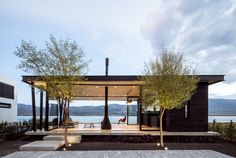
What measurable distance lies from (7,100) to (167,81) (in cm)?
2049

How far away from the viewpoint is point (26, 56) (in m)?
15.8

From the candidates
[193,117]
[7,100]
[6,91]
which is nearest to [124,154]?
[193,117]

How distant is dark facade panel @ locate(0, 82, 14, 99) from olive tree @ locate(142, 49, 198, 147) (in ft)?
57.5

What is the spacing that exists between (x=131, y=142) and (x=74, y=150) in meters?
3.71

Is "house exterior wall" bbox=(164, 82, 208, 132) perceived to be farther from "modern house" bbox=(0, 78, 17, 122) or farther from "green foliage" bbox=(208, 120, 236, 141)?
"modern house" bbox=(0, 78, 17, 122)

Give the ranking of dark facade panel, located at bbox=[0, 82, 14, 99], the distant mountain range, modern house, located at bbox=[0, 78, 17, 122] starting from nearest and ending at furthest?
1. dark facade panel, located at bbox=[0, 82, 14, 99]
2. modern house, located at bbox=[0, 78, 17, 122]
3. the distant mountain range

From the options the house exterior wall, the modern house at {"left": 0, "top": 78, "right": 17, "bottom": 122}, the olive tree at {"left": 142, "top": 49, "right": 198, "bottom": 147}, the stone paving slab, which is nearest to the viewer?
the stone paving slab

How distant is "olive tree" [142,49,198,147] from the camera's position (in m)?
14.5

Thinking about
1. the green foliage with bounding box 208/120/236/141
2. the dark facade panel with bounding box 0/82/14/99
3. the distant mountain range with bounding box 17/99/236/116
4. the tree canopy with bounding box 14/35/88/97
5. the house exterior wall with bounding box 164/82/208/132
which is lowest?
the distant mountain range with bounding box 17/99/236/116

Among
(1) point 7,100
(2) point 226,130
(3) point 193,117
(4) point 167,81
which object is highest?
(4) point 167,81

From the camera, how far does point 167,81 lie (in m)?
14.6

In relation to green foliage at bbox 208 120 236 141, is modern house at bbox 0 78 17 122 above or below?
above

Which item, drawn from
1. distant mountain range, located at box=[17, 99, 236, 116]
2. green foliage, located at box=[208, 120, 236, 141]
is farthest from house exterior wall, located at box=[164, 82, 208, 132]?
distant mountain range, located at box=[17, 99, 236, 116]

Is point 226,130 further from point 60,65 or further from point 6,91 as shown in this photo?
point 6,91
